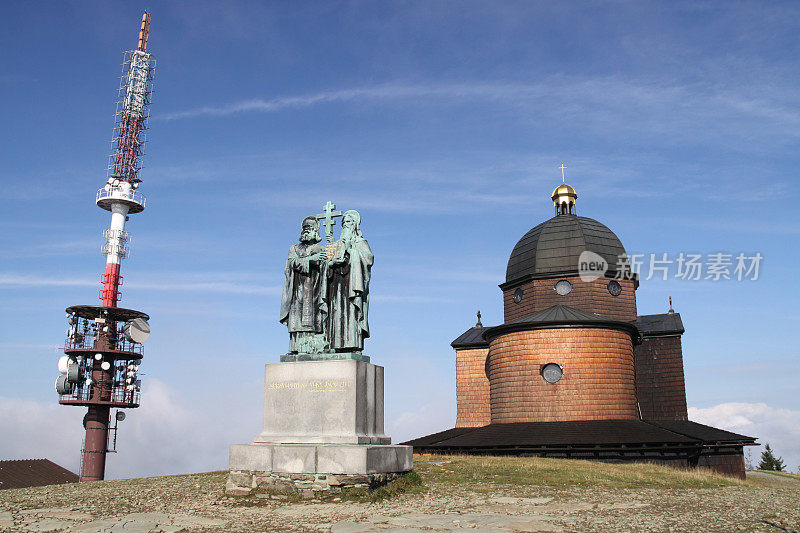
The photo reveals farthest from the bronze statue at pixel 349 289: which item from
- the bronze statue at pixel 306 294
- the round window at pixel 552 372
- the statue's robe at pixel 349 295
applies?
the round window at pixel 552 372

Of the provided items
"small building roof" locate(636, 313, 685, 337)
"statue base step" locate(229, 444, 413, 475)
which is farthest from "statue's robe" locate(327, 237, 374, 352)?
"small building roof" locate(636, 313, 685, 337)

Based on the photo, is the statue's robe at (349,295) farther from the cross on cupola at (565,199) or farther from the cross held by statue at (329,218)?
the cross on cupola at (565,199)

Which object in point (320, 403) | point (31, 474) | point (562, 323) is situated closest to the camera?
point (320, 403)

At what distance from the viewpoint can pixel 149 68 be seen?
52.4 metres

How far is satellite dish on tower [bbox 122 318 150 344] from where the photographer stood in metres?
47.7

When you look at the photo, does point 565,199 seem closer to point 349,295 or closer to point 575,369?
point 575,369

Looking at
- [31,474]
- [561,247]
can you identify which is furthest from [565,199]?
[31,474]

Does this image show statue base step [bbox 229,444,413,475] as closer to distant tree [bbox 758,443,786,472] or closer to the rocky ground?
the rocky ground

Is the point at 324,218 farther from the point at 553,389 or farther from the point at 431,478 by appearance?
the point at 553,389

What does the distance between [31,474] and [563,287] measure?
38.9 meters

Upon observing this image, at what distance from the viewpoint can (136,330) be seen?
47844mm

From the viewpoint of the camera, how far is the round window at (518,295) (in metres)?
37.5

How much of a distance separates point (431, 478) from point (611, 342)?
18.8m

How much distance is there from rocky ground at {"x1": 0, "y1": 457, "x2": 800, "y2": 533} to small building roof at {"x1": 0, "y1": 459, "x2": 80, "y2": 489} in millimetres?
33629
